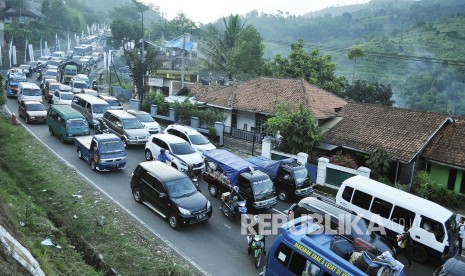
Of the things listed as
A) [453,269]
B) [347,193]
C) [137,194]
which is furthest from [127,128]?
[453,269]

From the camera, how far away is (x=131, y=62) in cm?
3550

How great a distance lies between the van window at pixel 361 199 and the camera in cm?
1409

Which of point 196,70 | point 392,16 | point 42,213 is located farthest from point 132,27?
point 392,16

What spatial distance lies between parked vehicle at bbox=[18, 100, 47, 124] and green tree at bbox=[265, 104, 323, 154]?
15835mm

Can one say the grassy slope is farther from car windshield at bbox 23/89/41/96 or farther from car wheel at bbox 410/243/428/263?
car windshield at bbox 23/89/41/96

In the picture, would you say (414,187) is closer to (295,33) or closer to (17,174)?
(17,174)

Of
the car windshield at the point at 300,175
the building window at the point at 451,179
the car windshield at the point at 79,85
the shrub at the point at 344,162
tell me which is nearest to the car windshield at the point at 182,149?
the car windshield at the point at 300,175

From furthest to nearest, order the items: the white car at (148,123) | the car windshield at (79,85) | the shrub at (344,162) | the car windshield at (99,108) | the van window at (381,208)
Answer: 1. the car windshield at (79,85)
2. the car windshield at (99,108)
3. the white car at (148,123)
4. the shrub at (344,162)
5. the van window at (381,208)

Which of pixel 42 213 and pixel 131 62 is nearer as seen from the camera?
pixel 42 213

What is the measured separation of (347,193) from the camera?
581 inches

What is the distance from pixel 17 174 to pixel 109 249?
7.91m

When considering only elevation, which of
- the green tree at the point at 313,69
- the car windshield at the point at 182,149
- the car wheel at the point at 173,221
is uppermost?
the green tree at the point at 313,69

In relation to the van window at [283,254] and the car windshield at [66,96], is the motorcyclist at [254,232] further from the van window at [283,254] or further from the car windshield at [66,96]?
the car windshield at [66,96]

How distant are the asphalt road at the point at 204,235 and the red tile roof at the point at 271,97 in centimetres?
1080
